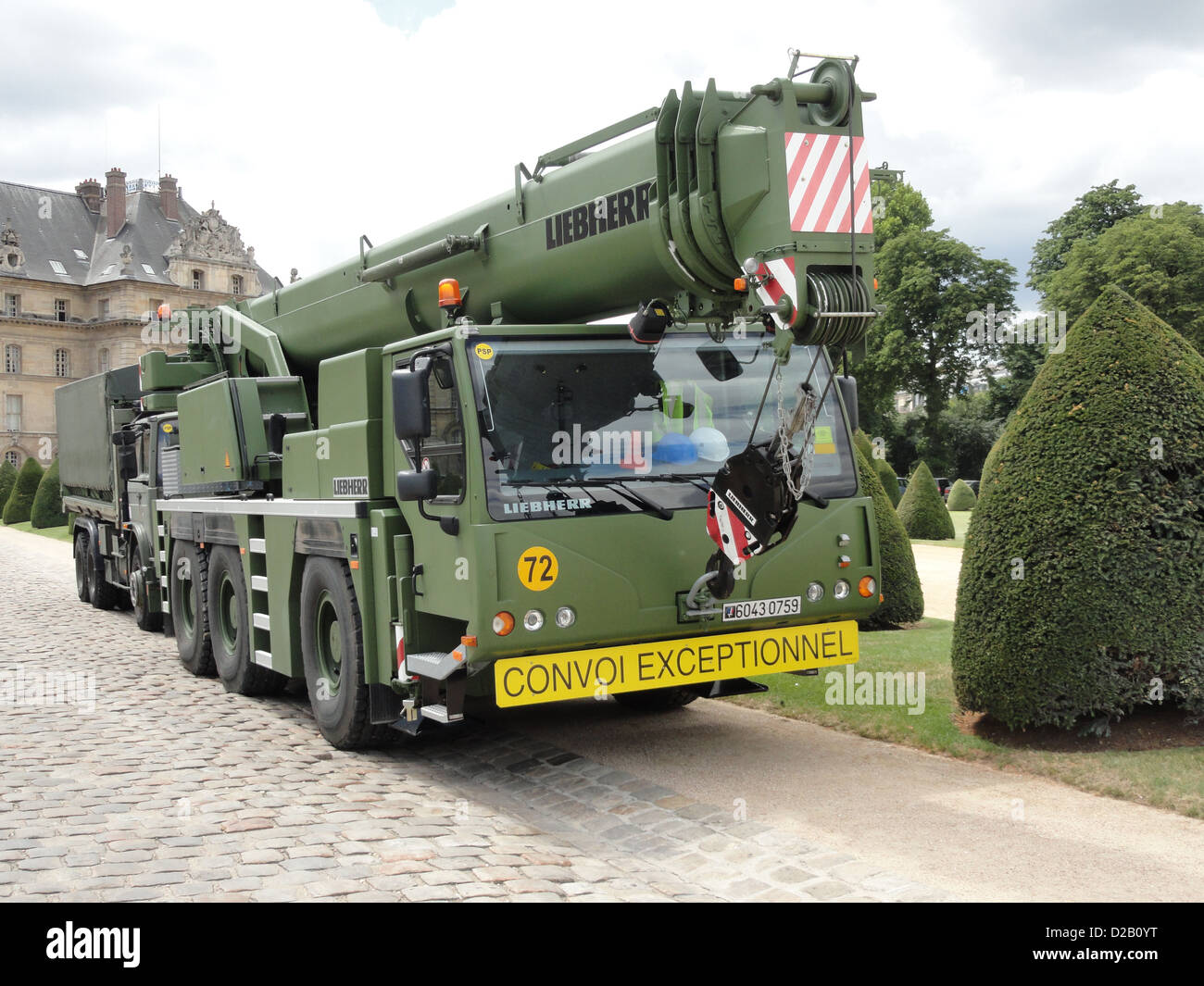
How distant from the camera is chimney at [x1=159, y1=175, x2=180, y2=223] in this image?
88.9 meters

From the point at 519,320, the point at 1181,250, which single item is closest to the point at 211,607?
the point at 519,320

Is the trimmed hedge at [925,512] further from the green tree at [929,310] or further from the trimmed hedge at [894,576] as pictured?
the green tree at [929,310]

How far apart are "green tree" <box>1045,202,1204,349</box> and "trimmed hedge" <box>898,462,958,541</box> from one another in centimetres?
2020

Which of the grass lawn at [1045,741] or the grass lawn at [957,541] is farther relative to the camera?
the grass lawn at [957,541]

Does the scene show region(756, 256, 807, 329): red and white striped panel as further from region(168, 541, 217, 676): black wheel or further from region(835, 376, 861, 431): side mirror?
region(168, 541, 217, 676): black wheel

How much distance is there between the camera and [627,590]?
6.89 meters

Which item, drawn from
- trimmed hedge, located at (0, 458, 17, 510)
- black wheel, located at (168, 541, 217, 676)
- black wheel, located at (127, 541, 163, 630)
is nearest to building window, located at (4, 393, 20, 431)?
trimmed hedge, located at (0, 458, 17, 510)

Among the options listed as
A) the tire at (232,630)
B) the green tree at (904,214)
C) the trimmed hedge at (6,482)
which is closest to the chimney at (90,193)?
the trimmed hedge at (6,482)

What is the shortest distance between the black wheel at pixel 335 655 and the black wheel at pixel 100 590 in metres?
10.8

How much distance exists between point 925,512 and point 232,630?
2112cm

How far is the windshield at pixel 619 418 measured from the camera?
6.79 metres

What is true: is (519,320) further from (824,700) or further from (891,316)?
(891,316)

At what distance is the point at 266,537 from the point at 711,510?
4.28m

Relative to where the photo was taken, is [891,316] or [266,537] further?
[891,316]
